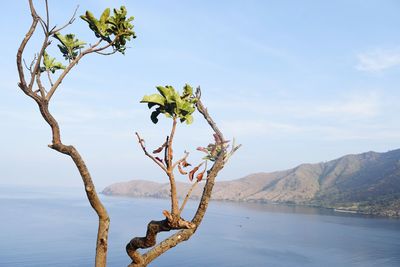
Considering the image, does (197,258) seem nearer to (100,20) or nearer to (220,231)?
(220,231)

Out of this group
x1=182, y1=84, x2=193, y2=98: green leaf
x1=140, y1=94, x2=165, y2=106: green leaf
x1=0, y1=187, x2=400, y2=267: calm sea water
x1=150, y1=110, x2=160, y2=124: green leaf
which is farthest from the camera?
x1=0, y1=187, x2=400, y2=267: calm sea water

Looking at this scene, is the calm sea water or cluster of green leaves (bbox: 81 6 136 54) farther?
the calm sea water

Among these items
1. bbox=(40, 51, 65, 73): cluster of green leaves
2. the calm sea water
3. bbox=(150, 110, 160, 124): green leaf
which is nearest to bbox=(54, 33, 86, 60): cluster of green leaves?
bbox=(40, 51, 65, 73): cluster of green leaves

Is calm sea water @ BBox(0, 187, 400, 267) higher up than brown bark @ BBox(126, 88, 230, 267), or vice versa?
brown bark @ BBox(126, 88, 230, 267)

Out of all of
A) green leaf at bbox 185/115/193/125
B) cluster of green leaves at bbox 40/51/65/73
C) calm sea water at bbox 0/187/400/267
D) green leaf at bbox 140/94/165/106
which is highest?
cluster of green leaves at bbox 40/51/65/73

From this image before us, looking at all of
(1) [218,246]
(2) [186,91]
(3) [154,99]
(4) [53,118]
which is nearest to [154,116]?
(3) [154,99]

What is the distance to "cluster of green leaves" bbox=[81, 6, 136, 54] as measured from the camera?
256 inches

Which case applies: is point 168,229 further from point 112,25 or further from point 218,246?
point 218,246

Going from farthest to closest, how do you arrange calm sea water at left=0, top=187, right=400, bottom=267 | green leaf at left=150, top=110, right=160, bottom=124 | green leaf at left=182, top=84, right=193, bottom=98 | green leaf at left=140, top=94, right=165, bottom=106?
calm sea water at left=0, top=187, right=400, bottom=267
green leaf at left=150, top=110, right=160, bottom=124
green leaf at left=182, top=84, right=193, bottom=98
green leaf at left=140, top=94, right=165, bottom=106

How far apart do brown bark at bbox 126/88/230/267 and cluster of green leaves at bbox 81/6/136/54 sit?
1910mm

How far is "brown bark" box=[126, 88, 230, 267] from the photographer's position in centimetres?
614

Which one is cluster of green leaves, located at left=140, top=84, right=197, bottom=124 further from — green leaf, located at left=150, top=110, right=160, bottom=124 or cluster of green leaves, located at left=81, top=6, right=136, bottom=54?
cluster of green leaves, located at left=81, top=6, right=136, bottom=54

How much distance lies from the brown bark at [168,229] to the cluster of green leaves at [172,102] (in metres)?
0.34

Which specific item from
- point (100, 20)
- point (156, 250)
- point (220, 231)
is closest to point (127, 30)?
point (100, 20)
